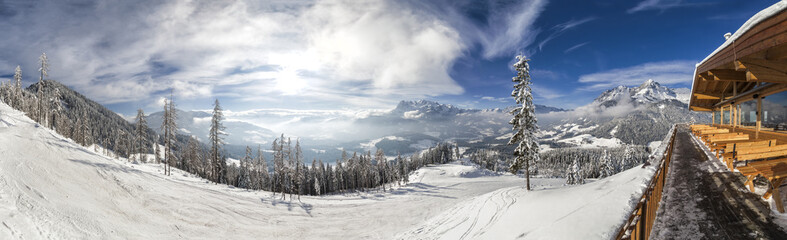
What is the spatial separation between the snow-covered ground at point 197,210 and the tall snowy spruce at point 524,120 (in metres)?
3.07

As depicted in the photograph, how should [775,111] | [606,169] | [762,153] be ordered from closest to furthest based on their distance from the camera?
[762,153], [775,111], [606,169]

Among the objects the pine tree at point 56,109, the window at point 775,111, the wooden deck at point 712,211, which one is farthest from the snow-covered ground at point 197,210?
the pine tree at point 56,109

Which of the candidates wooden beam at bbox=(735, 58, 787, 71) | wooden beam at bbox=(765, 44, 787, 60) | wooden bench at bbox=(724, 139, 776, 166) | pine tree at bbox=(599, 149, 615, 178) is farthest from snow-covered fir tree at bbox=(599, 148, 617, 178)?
wooden beam at bbox=(765, 44, 787, 60)

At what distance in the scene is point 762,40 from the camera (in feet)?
16.3

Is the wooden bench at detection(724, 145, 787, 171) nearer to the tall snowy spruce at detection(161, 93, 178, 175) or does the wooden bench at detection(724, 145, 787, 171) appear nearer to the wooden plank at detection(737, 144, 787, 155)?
the wooden plank at detection(737, 144, 787, 155)

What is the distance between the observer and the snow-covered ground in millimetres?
9016

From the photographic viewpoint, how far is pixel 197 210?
79.2 feet

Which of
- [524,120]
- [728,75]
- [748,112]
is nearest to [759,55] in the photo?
[728,75]

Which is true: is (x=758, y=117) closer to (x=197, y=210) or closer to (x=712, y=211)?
(x=712, y=211)

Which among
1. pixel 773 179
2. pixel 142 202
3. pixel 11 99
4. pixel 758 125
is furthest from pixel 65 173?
pixel 11 99

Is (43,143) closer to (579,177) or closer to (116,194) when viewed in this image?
(116,194)

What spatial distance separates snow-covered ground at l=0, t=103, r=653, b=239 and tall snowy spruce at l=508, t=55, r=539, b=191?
3071 mm

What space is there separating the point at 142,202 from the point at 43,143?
1000 cm

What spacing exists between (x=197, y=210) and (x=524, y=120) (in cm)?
2986
